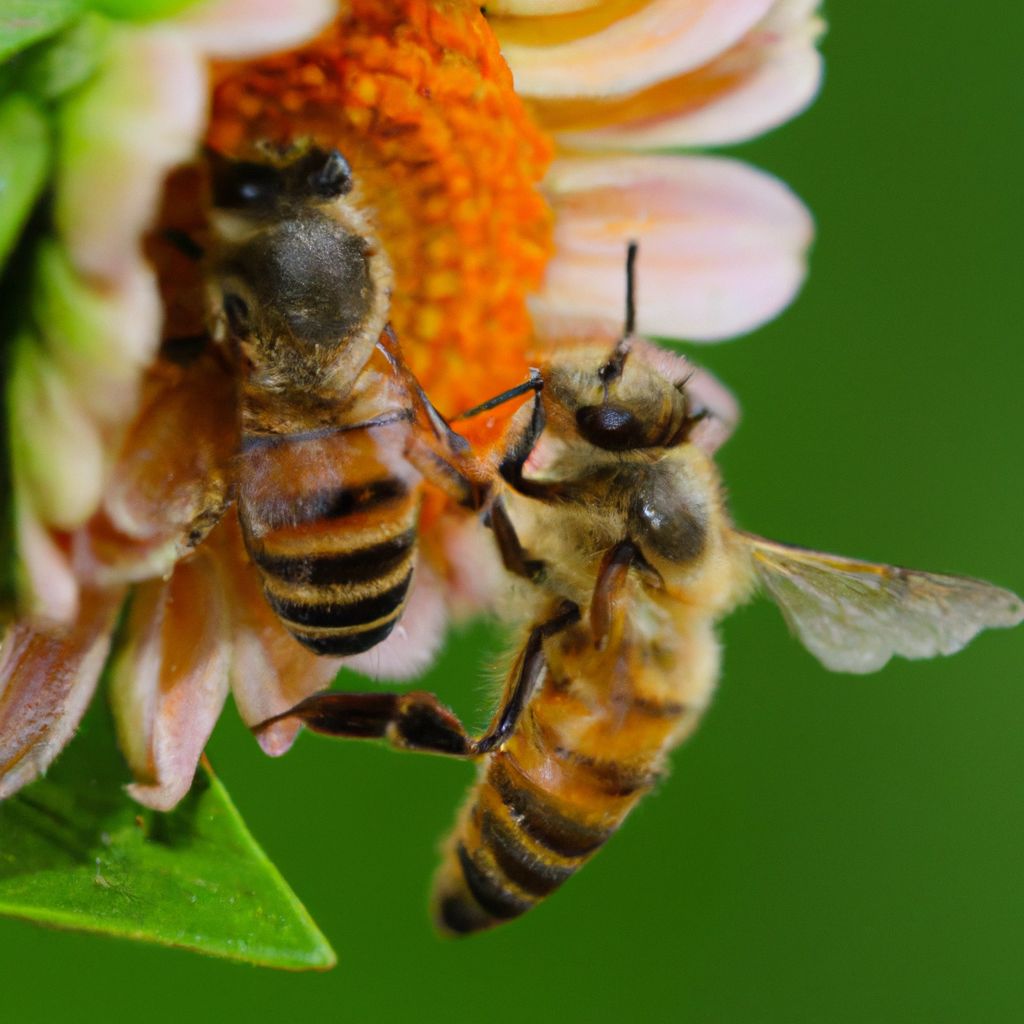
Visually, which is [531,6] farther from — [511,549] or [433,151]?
[511,549]

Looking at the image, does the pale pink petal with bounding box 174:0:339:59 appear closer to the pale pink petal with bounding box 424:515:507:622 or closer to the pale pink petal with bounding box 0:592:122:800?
the pale pink petal with bounding box 0:592:122:800

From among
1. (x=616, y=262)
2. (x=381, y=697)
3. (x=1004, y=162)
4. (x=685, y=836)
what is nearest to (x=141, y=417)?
(x=381, y=697)

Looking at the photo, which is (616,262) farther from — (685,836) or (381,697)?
(685,836)

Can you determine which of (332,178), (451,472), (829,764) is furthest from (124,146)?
(829,764)

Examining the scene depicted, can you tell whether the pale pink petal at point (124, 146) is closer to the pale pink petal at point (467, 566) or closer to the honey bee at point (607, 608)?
the honey bee at point (607, 608)

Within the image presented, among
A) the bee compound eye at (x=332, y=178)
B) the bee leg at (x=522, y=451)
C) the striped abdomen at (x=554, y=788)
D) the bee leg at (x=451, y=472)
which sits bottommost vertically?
the striped abdomen at (x=554, y=788)

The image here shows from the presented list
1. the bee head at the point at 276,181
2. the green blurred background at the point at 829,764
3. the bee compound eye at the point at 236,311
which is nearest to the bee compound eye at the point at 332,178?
the bee head at the point at 276,181

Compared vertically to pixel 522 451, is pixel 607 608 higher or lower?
lower
